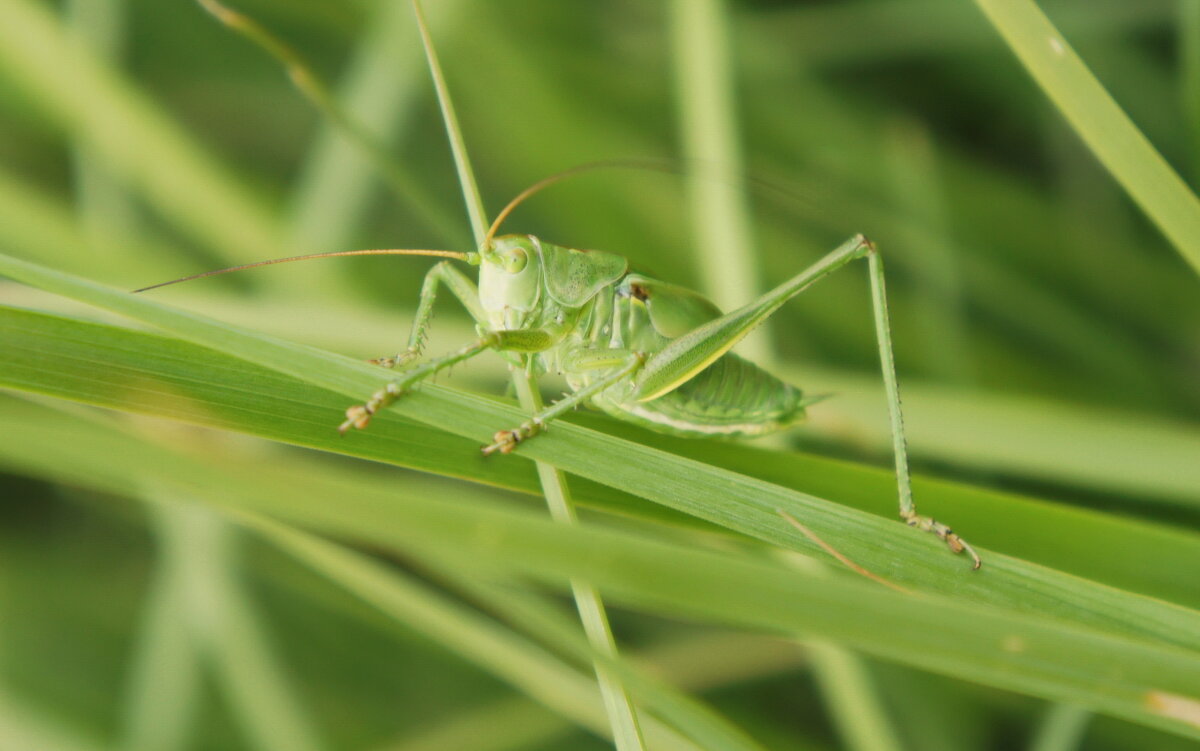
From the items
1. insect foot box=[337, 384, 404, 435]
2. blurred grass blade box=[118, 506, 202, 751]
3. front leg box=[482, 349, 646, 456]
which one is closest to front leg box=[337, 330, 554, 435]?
insect foot box=[337, 384, 404, 435]

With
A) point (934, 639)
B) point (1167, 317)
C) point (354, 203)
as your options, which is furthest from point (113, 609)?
point (1167, 317)

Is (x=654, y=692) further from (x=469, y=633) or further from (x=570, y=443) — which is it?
(x=469, y=633)

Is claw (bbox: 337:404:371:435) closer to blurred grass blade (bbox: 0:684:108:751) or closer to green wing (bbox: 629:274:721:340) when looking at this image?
green wing (bbox: 629:274:721:340)

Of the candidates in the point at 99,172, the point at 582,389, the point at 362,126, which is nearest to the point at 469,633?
the point at 582,389

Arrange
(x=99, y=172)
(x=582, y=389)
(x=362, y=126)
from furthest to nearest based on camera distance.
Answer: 1. (x=99, y=172)
2. (x=362, y=126)
3. (x=582, y=389)

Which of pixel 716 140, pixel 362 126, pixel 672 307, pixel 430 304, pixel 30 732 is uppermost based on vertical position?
pixel 362 126

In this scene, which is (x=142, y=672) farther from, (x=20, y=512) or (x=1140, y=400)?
(x=1140, y=400)
